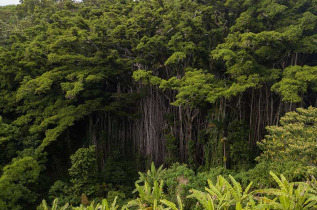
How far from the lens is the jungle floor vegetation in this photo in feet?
18.2

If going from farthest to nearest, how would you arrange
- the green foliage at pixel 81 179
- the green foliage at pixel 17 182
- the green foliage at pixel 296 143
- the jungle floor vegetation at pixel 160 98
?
1. the green foliage at pixel 81 179
2. the jungle floor vegetation at pixel 160 98
3. the green foliage at pixel 17 182
4. the green foliage at pixel 296 143

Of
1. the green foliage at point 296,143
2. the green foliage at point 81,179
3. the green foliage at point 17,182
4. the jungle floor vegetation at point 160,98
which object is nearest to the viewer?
the green foliage at point 296,143

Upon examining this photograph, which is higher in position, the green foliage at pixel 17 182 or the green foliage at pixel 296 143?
the green foliage at pixel 296 143

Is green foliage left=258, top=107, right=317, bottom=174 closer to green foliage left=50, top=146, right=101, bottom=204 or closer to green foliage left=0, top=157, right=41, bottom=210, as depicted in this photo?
green foliage left=50, top=146, right=101, bottom=204

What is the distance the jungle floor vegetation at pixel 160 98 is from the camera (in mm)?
5535

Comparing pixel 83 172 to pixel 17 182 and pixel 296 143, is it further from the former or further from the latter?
pixel 296 143

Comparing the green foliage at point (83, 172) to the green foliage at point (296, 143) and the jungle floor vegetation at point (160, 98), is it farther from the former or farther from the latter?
the green foliage at point (296, 143)

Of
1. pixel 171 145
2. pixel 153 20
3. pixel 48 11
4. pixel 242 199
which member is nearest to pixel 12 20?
pixel 48 11

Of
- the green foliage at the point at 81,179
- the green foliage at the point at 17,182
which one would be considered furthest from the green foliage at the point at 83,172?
the green foliage at the point at 17,182

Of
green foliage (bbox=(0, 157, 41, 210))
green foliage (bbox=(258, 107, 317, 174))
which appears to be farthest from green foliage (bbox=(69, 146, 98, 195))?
green foliage (bbox=(258, 107, 317, 174))

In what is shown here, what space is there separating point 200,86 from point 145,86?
8.22ft

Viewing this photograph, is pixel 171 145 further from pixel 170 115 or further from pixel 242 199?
pixel 242 199

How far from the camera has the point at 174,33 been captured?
7.36 m

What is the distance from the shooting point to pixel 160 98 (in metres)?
7.86
